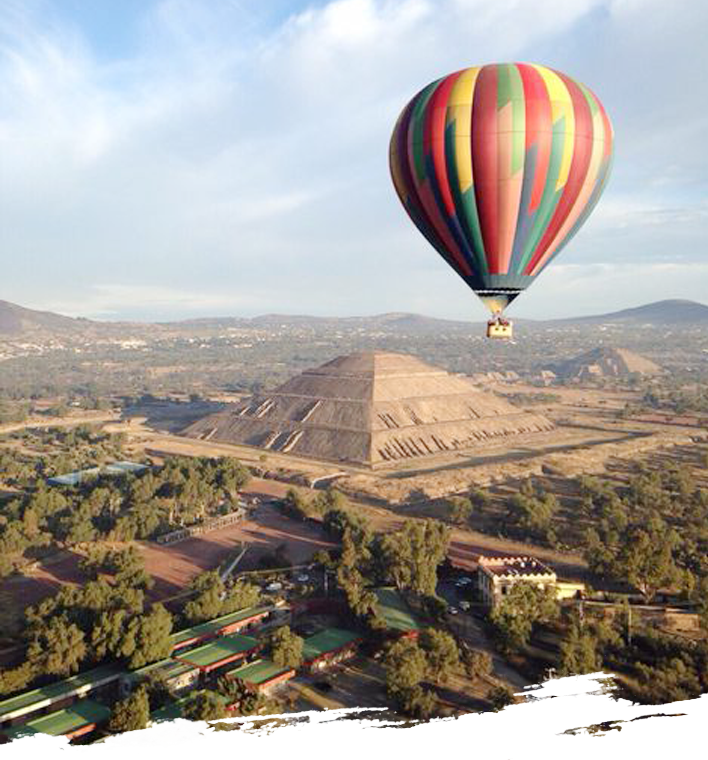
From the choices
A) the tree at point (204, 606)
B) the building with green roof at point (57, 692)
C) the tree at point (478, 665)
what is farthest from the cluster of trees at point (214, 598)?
the tree at point (478, 665)

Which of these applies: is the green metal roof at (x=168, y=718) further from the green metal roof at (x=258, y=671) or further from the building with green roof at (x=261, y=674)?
the green metal roof at (x=258, y=671)

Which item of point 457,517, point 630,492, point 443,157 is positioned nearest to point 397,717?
point 443,157

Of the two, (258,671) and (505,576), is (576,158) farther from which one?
(258,671)

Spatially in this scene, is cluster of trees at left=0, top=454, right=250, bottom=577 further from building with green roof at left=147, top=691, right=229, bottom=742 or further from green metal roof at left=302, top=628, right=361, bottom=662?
green metal roof at left=302, top=628, right=361, bottom=662

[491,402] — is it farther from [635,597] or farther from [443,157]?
[443,157]

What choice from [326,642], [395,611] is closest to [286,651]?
[326,642]

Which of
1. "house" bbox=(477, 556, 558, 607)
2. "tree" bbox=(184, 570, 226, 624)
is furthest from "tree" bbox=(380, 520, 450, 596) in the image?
"tree" bbox=(184, 570, 226, 624)
